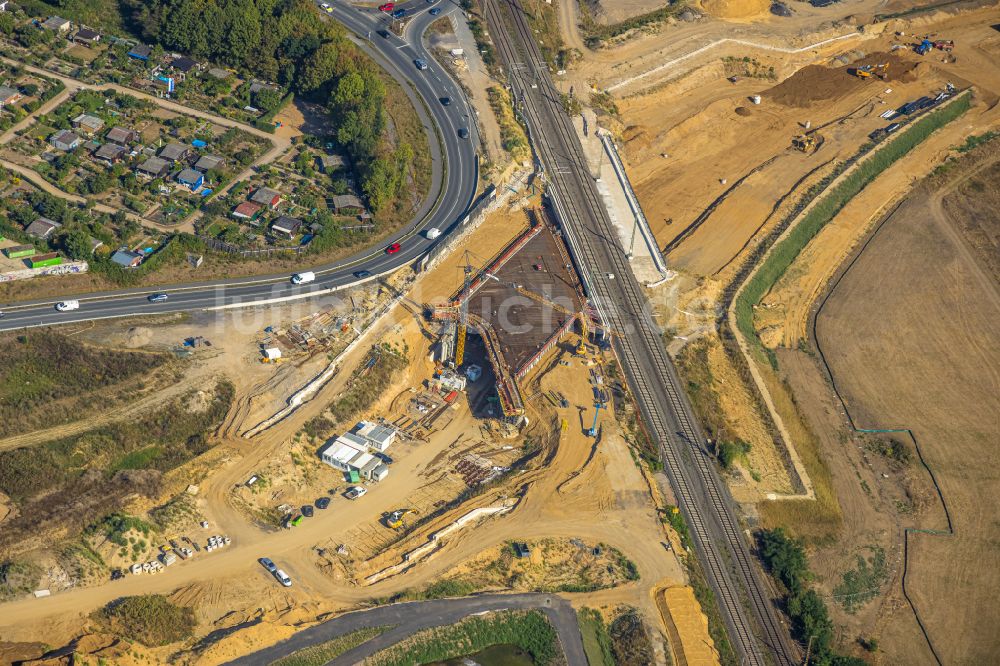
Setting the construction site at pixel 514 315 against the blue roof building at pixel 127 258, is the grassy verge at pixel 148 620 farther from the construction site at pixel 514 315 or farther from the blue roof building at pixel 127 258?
the blue roof building at pixel 127 258

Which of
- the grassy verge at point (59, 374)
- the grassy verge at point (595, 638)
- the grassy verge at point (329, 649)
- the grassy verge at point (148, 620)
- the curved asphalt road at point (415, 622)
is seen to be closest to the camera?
the grassy verge at point (148, 620)

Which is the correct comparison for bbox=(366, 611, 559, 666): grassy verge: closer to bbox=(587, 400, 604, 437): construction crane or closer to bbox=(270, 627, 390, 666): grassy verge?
bbox=(270, 627, 390, 666): grassy verge

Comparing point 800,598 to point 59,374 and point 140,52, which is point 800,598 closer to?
point 59,374

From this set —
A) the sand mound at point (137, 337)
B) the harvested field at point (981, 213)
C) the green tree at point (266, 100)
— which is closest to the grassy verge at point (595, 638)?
the sand mound at point (137, 337)

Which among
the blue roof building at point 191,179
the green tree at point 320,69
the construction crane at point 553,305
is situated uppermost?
the green tree at point 320,69

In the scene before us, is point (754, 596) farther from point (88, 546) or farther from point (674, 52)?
point (674, 52)

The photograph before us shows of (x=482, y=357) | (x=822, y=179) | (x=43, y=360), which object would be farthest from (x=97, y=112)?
(x=822, y=179)

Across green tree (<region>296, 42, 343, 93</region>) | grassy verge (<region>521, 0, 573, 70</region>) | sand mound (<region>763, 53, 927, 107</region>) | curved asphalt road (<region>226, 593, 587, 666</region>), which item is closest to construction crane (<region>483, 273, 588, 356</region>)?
curved asphalt road (<region>226, 593, 587, 666</region>)
